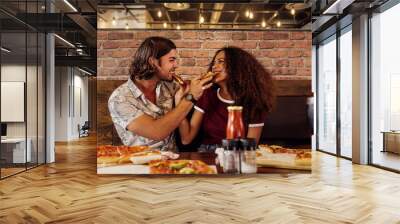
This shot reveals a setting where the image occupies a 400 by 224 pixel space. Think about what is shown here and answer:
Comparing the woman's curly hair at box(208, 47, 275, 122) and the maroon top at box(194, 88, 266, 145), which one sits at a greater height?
the woman's curly hair at box(208, 47, 275, 122)

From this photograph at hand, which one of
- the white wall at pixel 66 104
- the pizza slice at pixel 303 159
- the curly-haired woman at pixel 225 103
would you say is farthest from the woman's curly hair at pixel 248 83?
the white wall at pixel 66 104

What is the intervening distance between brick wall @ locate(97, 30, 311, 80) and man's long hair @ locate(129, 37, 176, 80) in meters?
0.07

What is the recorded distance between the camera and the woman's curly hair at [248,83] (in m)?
5.69

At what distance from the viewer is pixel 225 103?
5699 millimetres

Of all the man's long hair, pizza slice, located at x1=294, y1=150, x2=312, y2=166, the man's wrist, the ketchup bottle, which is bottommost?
pizza slice, located at x1=294, y1=150, x2=312, y2=166

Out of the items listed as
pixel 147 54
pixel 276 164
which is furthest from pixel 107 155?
pixel 276 164

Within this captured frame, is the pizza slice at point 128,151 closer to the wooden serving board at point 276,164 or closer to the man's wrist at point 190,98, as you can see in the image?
the man's wrist at point 190,98

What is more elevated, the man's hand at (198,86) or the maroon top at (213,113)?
the man's hand at (198,86)

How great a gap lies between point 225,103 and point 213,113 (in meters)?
0.22

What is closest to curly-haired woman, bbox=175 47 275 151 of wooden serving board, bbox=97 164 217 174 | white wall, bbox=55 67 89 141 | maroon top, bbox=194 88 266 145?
maroon top, bbox=194 88 266 145

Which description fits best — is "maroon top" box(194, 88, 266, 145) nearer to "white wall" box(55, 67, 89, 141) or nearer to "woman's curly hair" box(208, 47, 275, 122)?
"woman's curly hair" box(208, 47, 275, 122)

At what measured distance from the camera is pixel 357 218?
3770 mm

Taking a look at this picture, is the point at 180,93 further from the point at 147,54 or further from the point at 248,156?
the point at 248,156

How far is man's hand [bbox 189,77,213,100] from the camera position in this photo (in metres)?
5.73
